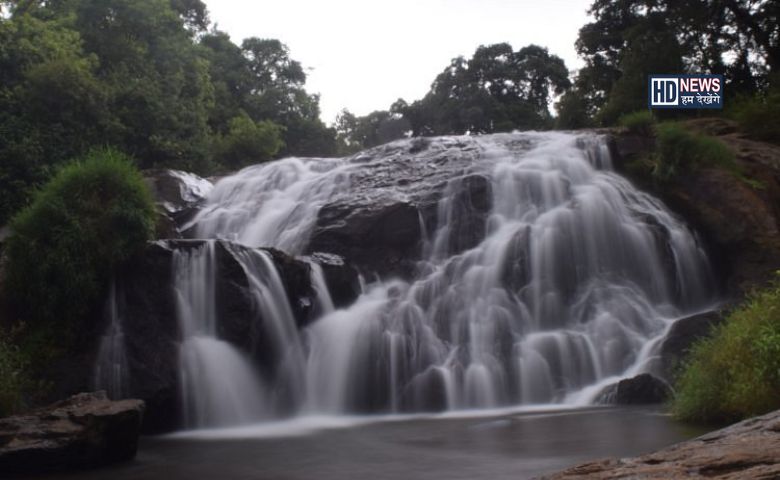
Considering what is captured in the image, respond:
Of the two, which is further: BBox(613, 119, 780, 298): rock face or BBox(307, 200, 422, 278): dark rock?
BBox(307, 200, 422, 278): dark rock

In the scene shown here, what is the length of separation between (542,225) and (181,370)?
839cm

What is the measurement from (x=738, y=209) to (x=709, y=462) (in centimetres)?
1396

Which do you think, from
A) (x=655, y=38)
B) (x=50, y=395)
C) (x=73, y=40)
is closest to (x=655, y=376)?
(x=50, y=395)

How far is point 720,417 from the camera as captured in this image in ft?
28.4

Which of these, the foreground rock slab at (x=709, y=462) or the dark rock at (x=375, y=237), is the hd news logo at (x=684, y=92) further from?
the foreground rock slab at (x=709, y=462)

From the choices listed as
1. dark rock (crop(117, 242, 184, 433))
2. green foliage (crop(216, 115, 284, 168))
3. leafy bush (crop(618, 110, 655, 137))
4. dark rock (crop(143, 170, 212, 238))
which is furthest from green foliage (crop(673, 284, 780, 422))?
green foliage (crop(216, 115, 284, 168))

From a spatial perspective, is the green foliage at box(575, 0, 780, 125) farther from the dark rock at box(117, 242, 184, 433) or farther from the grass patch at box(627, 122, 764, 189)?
the dark rock at box(117, 242, 184, 433)

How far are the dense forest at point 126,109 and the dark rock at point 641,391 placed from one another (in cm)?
738

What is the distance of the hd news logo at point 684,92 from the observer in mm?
23172

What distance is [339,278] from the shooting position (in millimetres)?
14297

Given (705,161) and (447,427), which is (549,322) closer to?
(447,427)

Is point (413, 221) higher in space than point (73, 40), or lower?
lower

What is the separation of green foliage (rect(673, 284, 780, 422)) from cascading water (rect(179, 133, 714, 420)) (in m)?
3.31

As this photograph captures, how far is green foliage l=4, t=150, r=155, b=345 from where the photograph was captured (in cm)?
1159
